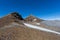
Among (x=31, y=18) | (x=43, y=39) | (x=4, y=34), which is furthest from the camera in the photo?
(x=31, y=18)

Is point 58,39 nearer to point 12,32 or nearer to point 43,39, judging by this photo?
point 43,39

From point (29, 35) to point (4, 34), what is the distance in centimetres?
290

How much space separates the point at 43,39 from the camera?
13742 mm

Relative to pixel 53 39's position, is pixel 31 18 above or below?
above

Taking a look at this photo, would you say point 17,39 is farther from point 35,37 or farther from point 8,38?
point 35,37

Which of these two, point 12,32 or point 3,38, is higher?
point 12,32

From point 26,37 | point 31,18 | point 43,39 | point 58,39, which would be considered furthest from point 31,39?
point 31,18

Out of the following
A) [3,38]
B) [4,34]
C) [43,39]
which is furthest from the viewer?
[43,39]

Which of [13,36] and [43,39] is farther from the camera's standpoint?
[43,39]

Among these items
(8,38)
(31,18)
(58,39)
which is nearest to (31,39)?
(8,38)

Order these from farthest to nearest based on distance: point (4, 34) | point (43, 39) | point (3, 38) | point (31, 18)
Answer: point (31, 18) → point (43, 39) → point (4, 34) → point (3, 38)

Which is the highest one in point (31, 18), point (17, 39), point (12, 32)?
point (31, 18)

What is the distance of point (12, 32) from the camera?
13.6 m

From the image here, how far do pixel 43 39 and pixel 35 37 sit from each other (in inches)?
36.8
